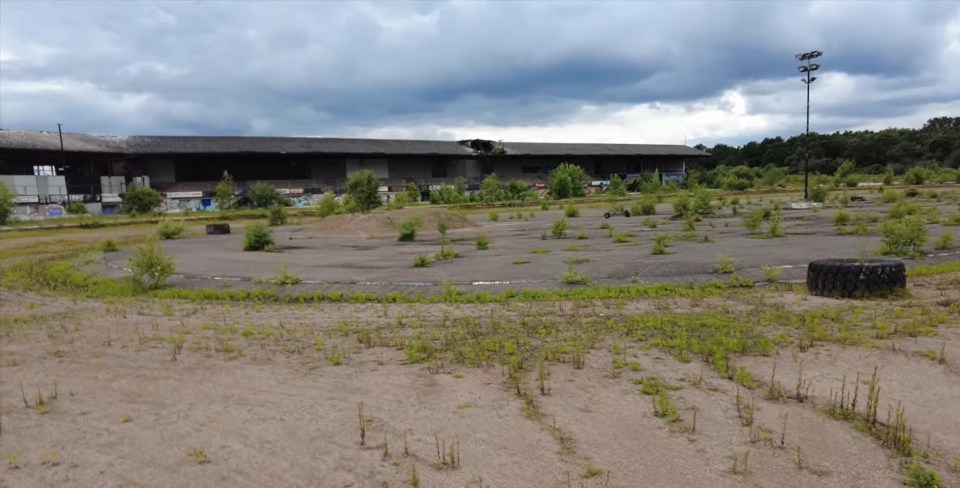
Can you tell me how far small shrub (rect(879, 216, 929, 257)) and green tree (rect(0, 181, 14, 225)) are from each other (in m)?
42.2

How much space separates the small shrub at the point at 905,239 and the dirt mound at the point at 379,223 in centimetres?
1605

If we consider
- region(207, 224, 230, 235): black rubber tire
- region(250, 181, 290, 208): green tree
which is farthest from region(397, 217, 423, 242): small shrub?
region(250, 181, 290, 208): green tree

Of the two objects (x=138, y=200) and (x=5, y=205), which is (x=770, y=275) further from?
(x=138, y=200)

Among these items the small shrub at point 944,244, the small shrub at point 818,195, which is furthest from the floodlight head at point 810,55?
the small shrub at point 944,244

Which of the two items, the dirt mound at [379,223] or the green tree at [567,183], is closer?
the dirt mound at [379,223]

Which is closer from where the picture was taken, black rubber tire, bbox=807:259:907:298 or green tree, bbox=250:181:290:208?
black rubber tire, bbox=807:259:907:298

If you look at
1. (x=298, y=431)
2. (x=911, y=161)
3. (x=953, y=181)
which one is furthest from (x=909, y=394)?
(x=911, y=161)

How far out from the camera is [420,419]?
5023mm

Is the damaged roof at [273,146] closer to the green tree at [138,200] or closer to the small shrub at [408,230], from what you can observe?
the green tree at [138,200]

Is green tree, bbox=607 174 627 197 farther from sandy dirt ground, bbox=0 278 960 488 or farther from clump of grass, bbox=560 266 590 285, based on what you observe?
sandy dirt ground, bbox=0 278 960 488

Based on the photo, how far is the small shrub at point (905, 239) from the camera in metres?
12.9

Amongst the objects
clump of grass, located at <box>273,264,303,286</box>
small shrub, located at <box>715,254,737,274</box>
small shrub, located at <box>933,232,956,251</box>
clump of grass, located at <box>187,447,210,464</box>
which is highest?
small shrub, located at <box>933,232,956,251</box>

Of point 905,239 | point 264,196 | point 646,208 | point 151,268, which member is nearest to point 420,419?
point 151,268

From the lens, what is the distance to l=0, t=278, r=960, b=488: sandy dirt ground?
4.11 m
